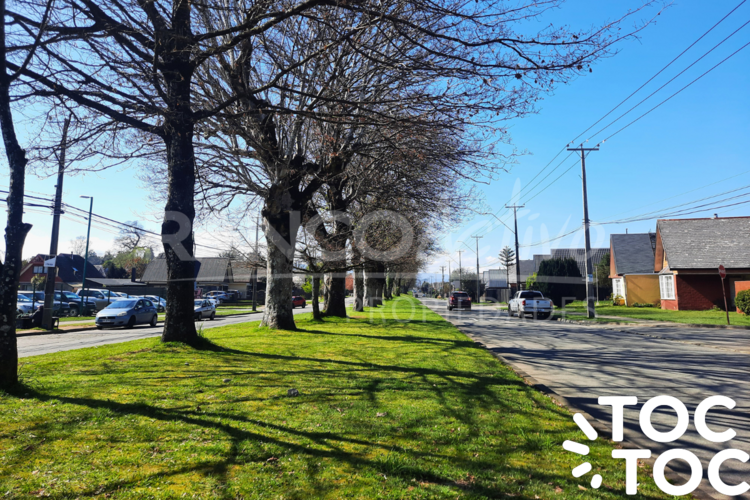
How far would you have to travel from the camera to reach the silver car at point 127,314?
23.7 metres

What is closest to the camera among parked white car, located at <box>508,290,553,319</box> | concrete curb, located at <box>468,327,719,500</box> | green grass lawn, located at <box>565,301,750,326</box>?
concrete curb, located at <box>468,327,719,500</box>

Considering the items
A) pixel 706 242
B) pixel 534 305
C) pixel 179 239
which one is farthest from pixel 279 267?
pixel 706 242

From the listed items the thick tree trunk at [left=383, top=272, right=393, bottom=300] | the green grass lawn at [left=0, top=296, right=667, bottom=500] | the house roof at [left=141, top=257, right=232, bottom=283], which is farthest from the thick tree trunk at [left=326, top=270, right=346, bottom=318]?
the thick tree trunk at [left=383, top=272, right=393, bottom=300]

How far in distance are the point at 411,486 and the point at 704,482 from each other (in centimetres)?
273

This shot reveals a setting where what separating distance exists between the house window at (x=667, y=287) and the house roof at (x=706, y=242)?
7.35ft

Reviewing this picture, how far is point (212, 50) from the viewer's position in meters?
8.09

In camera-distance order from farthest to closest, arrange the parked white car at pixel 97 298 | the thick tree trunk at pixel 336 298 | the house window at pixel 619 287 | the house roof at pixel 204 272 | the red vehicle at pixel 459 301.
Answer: the house roof at pixel 204 272, the house window at pixel 619 287, the red vehicle at pixel 459 301, the parked white car at pixel 97 298, the thick tree trunk at pixel 336 298

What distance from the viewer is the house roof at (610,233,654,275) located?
150ft

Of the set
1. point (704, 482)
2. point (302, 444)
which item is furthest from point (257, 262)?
point (704, 482)

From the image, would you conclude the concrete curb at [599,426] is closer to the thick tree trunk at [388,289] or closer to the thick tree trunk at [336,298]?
the thick tree trunk at [336,298]

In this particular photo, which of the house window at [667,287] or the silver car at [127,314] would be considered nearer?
the silver car at [127,314]

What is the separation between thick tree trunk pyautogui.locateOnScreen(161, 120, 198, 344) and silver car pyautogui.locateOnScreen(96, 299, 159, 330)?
15978 mm

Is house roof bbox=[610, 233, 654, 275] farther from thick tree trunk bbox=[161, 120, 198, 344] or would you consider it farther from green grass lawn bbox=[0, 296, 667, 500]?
thick tree trunk bbox=[161, 120, 198, 344]

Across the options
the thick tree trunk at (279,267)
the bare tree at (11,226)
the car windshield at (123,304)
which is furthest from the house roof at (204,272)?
the bare tree at (11,226)
